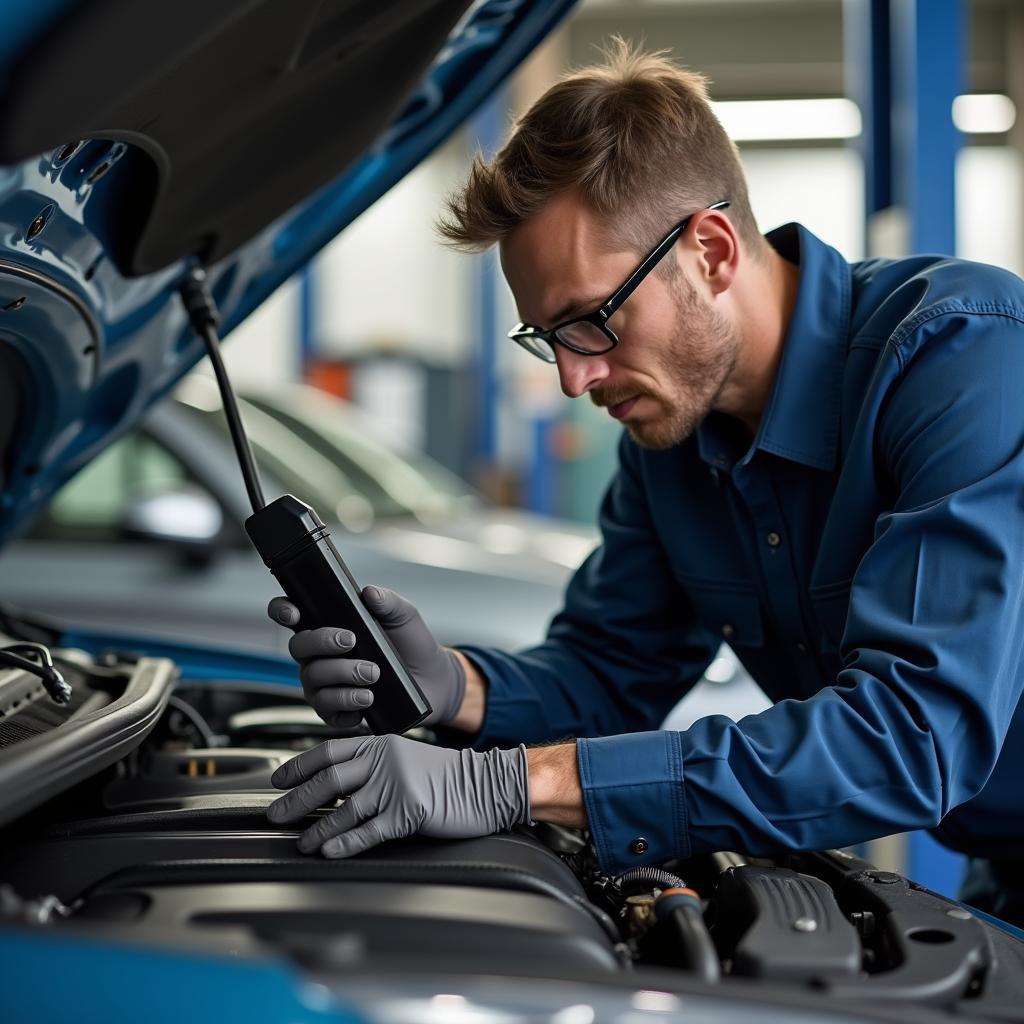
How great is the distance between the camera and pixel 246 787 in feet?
4.59

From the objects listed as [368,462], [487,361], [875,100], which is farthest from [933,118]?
[487,361]

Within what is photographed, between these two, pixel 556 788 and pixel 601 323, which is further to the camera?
pixel 601 323

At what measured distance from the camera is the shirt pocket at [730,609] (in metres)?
1.62

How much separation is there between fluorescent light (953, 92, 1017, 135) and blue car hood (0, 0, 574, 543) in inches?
446

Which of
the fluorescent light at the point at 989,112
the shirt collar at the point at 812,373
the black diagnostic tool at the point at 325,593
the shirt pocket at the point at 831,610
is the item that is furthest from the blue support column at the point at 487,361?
the black diagnostic tool at the point at 325,593

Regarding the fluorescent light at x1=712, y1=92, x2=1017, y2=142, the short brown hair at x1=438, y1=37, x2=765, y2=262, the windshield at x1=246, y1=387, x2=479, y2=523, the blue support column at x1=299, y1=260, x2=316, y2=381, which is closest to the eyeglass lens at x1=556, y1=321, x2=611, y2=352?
the short brown hair at x1=438, y1=37, x2=765, y2=262

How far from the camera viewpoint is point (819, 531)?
1.54m

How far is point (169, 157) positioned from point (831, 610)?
88 cm

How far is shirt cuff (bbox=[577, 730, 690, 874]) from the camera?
121 centimetres

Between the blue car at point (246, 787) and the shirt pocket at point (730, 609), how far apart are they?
30 centimetres

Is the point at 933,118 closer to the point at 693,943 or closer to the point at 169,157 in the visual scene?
the point at 169,157

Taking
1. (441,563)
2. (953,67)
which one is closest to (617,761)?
(953,67)

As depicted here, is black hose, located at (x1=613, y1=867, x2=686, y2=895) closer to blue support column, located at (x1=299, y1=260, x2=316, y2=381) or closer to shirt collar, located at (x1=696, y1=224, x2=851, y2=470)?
shirt collar, located at (x1=696, y1=224, x2=851, y2=470)

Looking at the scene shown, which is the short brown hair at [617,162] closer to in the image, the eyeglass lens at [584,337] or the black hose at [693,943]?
the eyeglass lens at [584,337]
